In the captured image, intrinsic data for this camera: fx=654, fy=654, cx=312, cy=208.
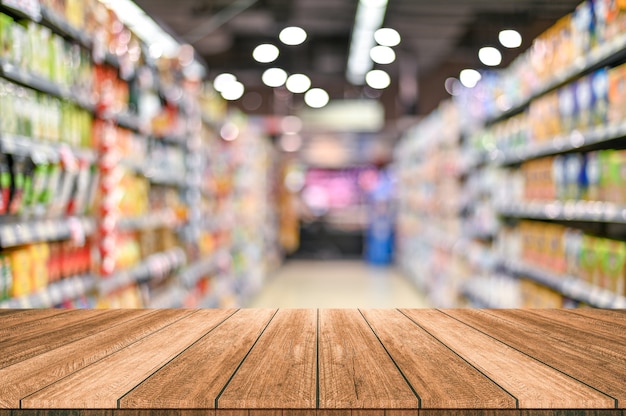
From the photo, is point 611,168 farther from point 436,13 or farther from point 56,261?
point 436,13

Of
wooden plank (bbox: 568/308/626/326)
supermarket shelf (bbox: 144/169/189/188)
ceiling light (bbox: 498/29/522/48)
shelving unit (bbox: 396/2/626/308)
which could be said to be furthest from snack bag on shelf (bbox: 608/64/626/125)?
ceiling light (bbox: 498/29/522/48)

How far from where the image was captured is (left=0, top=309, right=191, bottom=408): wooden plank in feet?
3.67

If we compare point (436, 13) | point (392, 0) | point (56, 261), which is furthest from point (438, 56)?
point (56, 261)

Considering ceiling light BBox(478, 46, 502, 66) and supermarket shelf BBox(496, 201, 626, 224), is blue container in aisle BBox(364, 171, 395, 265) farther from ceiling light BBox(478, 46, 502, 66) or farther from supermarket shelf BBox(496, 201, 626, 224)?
supermarket shelf BBox(496, 201, 626, 224)

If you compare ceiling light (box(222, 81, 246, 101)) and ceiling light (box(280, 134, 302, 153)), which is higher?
ceiling light (box(222, 81, 246, 101))

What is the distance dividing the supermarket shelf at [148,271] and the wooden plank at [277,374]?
210 cm

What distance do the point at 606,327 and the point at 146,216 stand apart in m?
3.23

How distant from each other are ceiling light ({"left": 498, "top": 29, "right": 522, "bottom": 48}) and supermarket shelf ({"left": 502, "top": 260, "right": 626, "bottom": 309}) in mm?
5000

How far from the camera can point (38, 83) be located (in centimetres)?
271

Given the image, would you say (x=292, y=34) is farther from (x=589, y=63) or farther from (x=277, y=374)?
(x=277, y=374)

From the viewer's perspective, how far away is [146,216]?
4.32 m

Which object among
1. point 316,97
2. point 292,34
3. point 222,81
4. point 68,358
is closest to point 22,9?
point 68,358

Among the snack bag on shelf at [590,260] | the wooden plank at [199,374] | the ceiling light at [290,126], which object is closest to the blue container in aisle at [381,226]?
the ceiling light at [290,126]

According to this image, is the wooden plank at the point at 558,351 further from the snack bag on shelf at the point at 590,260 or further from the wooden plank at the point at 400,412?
the snack bag on shelf at the point at 590,260
